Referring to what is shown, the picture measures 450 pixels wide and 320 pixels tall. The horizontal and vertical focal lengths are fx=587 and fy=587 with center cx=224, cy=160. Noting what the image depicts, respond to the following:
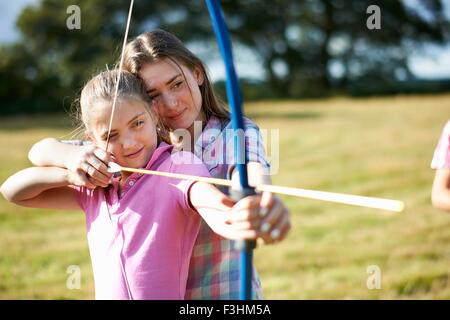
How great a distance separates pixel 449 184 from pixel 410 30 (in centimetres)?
2210

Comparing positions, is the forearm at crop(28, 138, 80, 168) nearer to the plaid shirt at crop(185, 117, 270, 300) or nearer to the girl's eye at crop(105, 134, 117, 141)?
the girl's eye at crop(105, 134, 117, 141)

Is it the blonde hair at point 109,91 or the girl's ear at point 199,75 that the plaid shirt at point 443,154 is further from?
the blonde hair at point 109,91

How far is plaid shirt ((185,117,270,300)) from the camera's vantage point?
181 centimetres

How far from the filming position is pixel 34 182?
70.5 inches

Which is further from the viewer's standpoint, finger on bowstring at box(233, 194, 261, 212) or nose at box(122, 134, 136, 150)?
nose at box(122, 134, 136, 150)

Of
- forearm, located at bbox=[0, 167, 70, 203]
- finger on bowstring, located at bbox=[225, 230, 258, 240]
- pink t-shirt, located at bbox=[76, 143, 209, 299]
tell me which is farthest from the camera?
forearm, located at bbox=[0, 167, 70, 203]

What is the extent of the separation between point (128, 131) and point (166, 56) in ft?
1.10

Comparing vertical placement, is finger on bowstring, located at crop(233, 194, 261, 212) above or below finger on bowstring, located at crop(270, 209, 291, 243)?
above

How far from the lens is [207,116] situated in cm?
199

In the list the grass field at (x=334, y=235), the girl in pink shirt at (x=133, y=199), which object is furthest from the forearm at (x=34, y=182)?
the grass field at (x=334, y=235)

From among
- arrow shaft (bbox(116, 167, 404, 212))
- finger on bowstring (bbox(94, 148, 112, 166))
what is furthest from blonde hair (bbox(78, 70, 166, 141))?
arrow shaft (bbox(116, 167, 404, 212))

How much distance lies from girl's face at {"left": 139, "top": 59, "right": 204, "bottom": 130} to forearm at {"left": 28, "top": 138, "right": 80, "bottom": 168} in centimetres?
31

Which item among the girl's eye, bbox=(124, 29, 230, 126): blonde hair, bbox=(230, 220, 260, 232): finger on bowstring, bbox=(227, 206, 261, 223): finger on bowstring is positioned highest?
bbox=(124, 29, 230, 126): blonde hair
